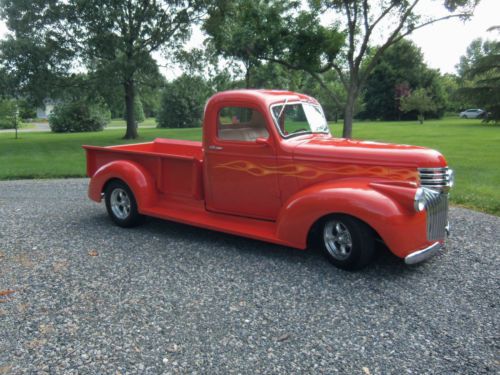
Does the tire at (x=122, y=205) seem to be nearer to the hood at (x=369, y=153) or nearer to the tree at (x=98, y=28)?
the hood at (x=369, y=153)

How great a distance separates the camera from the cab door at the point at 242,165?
16.8ft

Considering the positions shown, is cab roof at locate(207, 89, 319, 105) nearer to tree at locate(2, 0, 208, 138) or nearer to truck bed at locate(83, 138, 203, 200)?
truck bed at locate(83, 138, 203, 200)

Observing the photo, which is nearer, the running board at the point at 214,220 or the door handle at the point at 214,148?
the running board at the point at 214,220

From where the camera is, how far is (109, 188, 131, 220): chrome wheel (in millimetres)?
6302

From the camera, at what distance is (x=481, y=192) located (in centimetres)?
877

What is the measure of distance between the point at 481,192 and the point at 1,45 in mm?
20413

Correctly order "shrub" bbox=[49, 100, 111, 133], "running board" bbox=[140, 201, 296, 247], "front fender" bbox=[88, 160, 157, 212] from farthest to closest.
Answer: "shrub" bbox=[49, 100, 111, 133] < "front fender" bbox=[88, 160, 157, 212] < "running board" bbox=[140, 201, 296, 247]

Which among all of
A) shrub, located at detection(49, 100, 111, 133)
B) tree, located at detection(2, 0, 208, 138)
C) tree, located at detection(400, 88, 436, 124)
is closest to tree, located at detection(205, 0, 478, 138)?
tree, located at detection(2, 0, 208, 138)

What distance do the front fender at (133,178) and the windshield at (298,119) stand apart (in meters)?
2.08

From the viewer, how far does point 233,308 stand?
3.85m

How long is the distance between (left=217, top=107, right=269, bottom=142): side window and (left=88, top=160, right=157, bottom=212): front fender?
132 centimetres

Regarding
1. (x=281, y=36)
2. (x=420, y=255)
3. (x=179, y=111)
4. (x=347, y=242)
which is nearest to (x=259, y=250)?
(x=347, y=242)

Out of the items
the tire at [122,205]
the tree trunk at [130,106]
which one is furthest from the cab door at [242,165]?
the tree trunk at [130,106]

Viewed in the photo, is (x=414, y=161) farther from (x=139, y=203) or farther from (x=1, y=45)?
(x=1, y=45)
